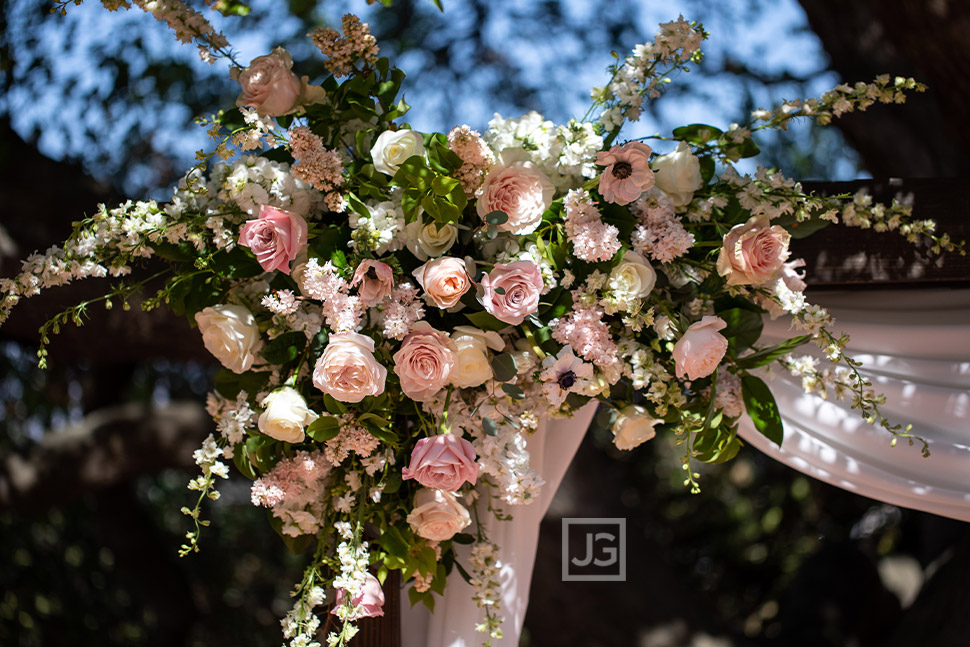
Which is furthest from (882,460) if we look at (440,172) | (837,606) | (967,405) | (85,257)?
(837,606)

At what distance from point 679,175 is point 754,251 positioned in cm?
16

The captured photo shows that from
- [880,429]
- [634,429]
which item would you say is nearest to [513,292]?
[634,429]

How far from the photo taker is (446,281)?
3.30 feet

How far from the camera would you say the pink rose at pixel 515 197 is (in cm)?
104

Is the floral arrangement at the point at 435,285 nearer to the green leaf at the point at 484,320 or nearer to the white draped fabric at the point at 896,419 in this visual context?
the green leaf at the point at 484,320

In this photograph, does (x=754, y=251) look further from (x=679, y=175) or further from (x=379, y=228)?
(x=379, y=228)

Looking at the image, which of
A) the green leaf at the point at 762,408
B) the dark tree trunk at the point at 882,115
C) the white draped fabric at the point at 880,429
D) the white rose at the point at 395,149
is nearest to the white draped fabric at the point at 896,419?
the white draped fabric at the point at 880,429

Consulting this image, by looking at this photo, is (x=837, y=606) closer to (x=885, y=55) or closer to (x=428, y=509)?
(x=885, y=55)

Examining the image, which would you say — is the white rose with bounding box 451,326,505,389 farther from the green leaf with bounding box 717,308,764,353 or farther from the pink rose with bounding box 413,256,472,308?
the green leaf with bounding box 717,308,764,353

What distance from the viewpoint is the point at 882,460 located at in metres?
1.50

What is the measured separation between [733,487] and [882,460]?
288 cm

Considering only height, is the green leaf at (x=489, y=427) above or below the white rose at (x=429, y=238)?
below

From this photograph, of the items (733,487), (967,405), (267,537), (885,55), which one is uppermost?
(885,55)

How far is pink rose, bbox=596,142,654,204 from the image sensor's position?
1032 millimetres
